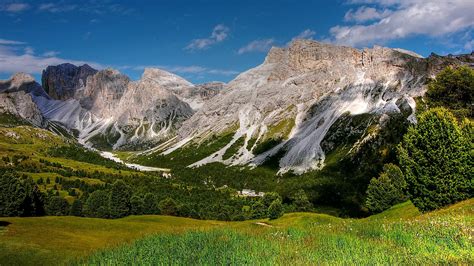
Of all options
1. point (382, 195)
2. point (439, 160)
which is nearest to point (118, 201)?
point (382, 195)

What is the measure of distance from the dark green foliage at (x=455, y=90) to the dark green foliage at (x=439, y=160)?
3963 centimetres

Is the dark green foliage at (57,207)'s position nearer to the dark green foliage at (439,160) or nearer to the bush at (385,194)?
the bush at (385,194)

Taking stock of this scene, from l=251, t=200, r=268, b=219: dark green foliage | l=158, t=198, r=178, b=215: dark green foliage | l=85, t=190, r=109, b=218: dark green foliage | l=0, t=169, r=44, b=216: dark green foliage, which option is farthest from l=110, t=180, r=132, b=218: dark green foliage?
l=251, t=200, r=268, b=219: dark green foliage

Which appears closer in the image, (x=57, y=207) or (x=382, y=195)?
(x=382, y=195)

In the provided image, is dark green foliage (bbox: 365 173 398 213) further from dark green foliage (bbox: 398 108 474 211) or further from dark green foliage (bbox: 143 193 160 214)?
dark green foliage (bbox: 143 193 160 214)

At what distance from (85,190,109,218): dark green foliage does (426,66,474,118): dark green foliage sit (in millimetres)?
108561

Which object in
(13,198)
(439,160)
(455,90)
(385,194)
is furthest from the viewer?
(385,194)

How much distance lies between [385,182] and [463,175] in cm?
7715

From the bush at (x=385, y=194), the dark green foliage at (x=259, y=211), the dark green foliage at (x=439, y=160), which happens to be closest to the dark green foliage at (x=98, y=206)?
the dark green foliage at (x=259, y=211)

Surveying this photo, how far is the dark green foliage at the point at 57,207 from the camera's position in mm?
153475

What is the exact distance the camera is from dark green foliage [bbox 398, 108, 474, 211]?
50.8 meters

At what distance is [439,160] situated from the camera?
167 feet

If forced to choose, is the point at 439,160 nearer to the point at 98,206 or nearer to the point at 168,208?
the point at 168,208

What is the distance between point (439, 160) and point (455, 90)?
4664cm
